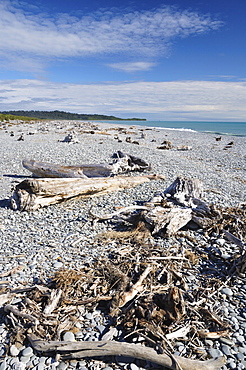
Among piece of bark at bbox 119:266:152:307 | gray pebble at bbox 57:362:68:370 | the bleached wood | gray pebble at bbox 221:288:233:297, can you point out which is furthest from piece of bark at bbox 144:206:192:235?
the bleached wood

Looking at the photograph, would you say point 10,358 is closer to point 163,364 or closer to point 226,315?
point 163,364

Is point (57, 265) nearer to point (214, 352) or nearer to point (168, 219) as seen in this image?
point (168, 219)

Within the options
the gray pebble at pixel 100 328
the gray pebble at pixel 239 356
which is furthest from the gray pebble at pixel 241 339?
the gray pebble at pixel 100 328

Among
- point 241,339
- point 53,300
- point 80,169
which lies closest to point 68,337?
point 53,300

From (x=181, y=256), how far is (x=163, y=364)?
2404 millimetres

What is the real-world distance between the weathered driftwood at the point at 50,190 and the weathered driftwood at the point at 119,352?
16.3 feet

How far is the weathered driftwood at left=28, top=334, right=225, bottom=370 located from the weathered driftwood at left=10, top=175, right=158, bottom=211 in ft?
16.3

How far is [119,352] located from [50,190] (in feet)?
18.3

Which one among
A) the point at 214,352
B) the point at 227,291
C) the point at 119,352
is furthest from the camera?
the point at 227,291

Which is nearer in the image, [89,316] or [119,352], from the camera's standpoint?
[119,352]

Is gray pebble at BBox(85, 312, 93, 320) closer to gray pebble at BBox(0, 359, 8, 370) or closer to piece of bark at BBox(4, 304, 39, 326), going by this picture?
piece of bark at BBox(4, 304, 39, 326)

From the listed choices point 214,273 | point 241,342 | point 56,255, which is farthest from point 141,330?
point 56,255

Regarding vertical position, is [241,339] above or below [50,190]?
below

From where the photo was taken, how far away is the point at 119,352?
10.4 feet
